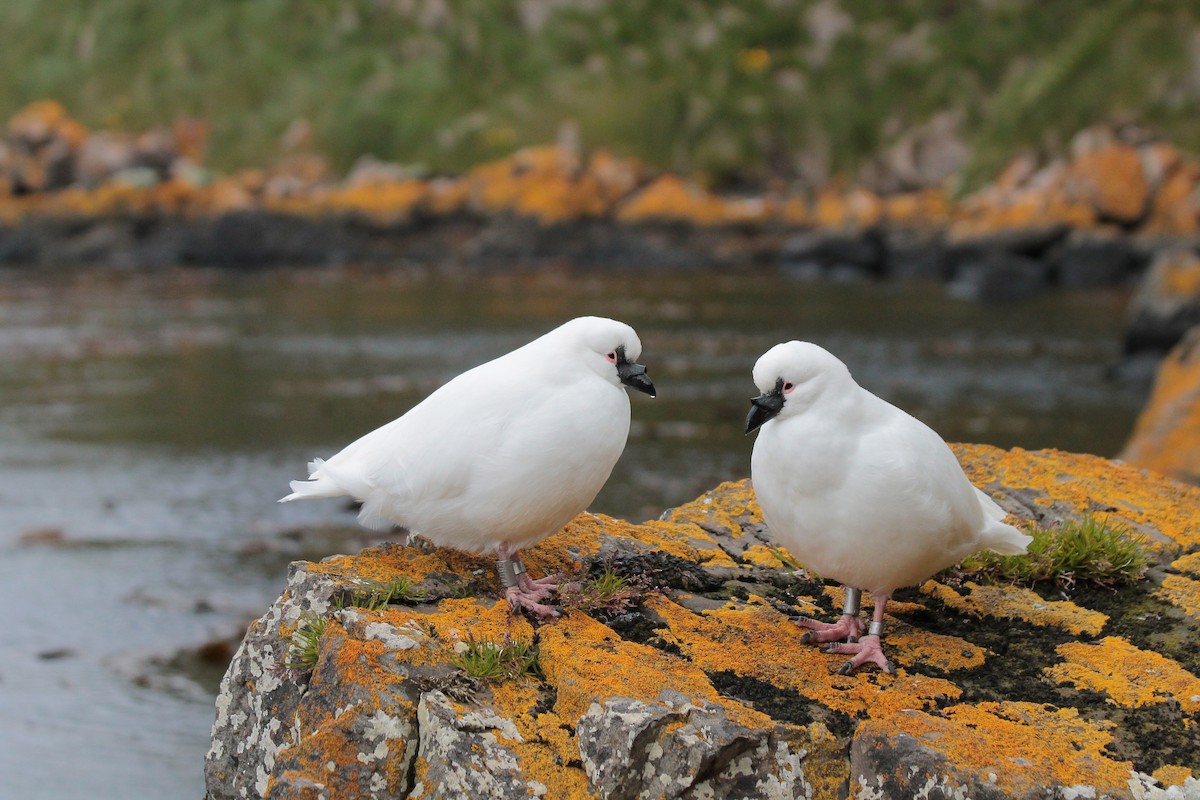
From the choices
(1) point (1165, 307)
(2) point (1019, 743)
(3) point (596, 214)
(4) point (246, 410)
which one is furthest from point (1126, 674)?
(3) point (596, 214)

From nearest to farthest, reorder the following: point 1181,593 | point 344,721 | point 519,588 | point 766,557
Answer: point 344,721
point 519,588
point 1181,593
point 766,557

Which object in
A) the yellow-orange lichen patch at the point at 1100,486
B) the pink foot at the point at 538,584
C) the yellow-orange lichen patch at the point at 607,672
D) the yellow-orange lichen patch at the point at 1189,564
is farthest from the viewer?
the yellow-orange lichen patch at the point at 1100,486

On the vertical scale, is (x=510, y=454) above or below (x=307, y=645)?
above

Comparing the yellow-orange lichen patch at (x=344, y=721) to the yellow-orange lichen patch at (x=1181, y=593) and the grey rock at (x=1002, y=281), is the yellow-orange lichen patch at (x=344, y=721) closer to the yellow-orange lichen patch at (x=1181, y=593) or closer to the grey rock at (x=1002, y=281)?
the yellow-orange lichen patch at (x=1181, y=593)

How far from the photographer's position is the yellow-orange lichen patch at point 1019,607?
6234 millimetres

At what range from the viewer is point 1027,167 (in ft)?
215

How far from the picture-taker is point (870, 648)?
226 inches

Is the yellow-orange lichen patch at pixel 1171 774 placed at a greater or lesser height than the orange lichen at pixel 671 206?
greater

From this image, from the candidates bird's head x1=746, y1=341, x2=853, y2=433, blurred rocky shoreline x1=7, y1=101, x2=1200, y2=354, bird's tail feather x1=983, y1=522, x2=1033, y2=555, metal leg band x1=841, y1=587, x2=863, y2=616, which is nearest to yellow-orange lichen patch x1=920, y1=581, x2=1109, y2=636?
bird's tail feather x1=983, y1=522, x2=1033, y2=555

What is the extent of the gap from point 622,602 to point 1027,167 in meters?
65.0

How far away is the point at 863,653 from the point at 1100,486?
3030mm

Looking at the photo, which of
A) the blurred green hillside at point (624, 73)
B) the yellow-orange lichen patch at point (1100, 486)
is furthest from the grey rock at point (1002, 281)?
the yellow-orange lichen patch at point (1100, 486)

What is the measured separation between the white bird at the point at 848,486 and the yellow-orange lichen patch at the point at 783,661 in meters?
0.12

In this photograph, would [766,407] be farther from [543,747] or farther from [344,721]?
[344,721]
